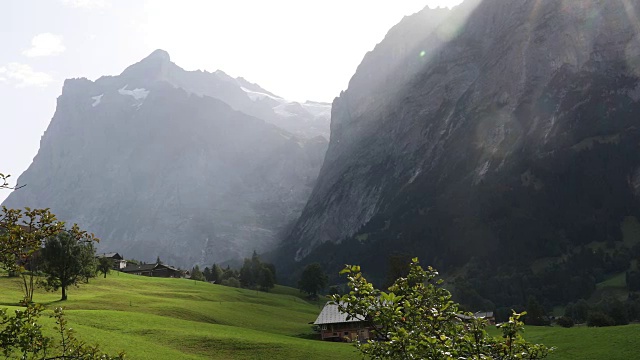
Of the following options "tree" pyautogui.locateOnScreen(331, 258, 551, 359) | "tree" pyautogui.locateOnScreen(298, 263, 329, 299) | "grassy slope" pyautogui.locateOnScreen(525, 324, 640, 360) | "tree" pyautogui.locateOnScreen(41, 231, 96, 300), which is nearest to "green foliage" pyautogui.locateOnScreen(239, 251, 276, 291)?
"tree" pyautogui.locateOnScreen(298, 263, 329, 299)

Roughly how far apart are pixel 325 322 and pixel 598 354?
132 ft

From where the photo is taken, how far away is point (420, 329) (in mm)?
11555

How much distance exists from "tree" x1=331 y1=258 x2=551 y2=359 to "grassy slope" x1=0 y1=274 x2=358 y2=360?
39.5 m

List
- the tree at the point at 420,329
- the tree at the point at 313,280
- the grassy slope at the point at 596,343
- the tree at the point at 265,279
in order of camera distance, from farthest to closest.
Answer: the tree at the point at 313,280 < the tree at the point at 265,279 < the grassy slope at the point at 596,343 < the tree at the point at 420,329

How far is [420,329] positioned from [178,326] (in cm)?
5675

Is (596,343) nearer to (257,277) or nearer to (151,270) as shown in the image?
(257,277)

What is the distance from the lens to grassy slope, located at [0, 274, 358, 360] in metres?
49.7

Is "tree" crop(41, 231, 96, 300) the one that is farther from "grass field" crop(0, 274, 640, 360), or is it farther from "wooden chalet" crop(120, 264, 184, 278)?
"wooden chalet" crop(120, 264, 184, 278)

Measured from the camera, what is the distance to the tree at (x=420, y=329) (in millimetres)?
10523

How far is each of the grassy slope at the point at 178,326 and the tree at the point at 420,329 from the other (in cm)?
3951

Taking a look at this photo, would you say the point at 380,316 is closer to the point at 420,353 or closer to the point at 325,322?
the point at 420,353

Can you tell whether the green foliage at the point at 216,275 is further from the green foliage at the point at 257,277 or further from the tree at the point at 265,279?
the tree at the point at 265,279

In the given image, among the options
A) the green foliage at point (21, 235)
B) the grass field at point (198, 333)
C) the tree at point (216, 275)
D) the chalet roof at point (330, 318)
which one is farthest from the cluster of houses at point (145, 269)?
the green foliage at point (21, 235)

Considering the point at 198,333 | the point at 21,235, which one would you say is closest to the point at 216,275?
the point at 198,333
